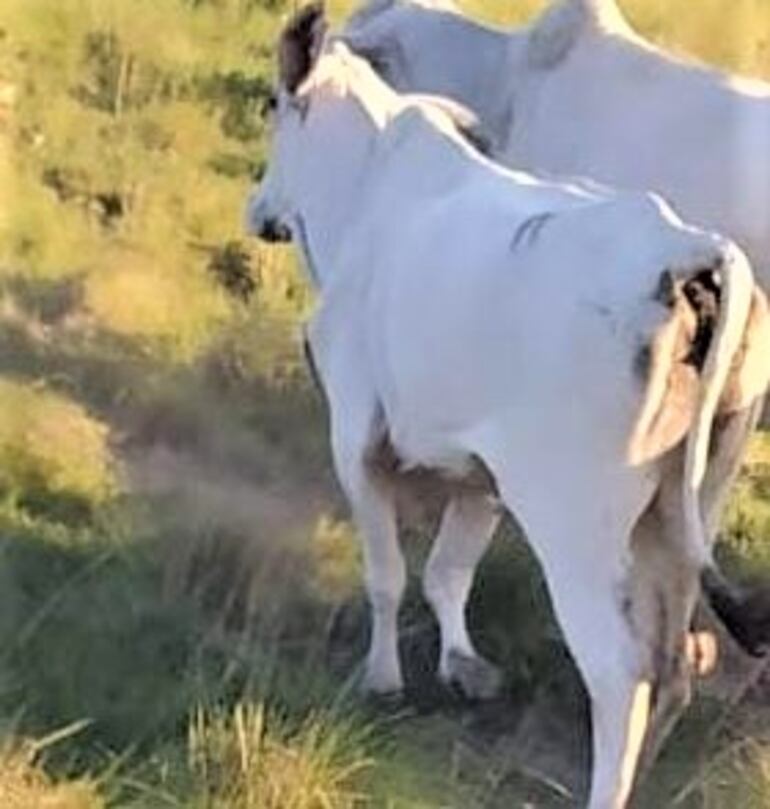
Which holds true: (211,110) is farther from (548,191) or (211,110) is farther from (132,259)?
(548,191)

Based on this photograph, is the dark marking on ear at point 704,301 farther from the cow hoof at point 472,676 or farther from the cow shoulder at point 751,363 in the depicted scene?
the cow hoof at point 472,676

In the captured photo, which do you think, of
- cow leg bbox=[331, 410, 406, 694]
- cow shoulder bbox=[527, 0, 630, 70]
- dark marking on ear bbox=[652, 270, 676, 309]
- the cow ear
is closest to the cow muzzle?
the cow ear

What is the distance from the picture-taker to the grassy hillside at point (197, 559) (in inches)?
277

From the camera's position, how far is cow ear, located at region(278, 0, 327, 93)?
8.66 metres

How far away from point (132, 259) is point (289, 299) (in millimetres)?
566

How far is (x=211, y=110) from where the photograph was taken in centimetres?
1329

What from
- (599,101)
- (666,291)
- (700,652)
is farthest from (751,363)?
(599,101)

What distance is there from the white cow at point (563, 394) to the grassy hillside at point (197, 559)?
1.09ft

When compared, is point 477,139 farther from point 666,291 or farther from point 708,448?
point 666,291

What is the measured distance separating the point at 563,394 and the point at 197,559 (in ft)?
5.94

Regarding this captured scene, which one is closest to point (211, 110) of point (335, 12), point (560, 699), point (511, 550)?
point (335, 12)

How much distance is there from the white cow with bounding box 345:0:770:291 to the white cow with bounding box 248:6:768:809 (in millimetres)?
1130

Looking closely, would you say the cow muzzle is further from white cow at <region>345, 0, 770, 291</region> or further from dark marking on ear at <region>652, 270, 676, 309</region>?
dark marking on ear at <region>652, 270, 676, 309</region>

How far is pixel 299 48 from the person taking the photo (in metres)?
8.73
